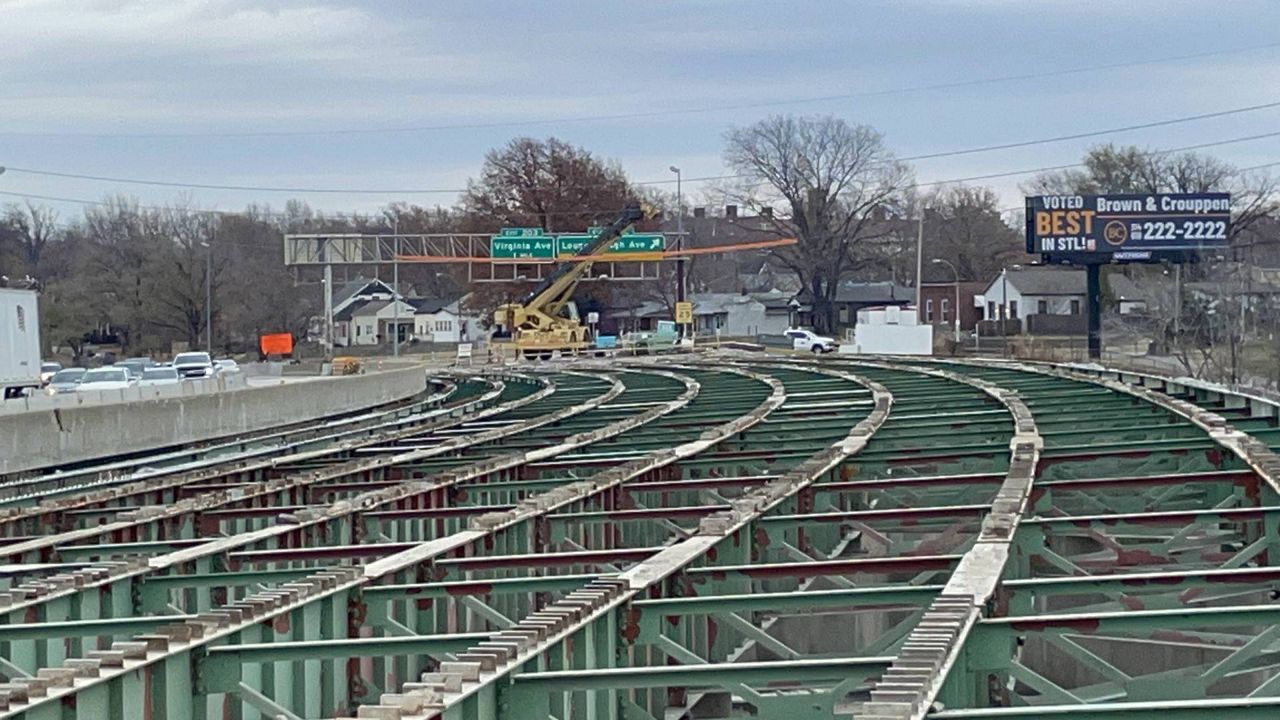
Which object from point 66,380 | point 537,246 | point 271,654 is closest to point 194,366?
point 66,380

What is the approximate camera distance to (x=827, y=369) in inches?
1925

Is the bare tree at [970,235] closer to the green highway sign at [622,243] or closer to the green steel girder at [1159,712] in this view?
the green highway sign at [622,243]

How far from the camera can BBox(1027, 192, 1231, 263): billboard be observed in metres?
81.2

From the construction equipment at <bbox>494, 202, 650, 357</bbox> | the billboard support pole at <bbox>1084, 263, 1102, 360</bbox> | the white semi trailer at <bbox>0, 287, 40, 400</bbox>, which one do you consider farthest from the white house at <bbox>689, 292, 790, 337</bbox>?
the white semi trailer at <bbox>0, 287, 40, 400</bbox>

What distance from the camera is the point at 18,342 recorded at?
160 ft

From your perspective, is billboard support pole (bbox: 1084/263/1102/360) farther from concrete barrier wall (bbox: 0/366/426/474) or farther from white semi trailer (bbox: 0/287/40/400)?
white semi trailer (bbox: 0/287/40/400)

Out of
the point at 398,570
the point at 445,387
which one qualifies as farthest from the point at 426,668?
the point at 445,387

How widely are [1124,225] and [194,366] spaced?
35.7 metres

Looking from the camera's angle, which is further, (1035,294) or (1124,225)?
(1035,294)

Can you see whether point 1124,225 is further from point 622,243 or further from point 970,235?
point 970,235

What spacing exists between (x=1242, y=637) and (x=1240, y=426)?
328 inches

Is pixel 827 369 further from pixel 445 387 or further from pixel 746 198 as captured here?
pixel 746 198

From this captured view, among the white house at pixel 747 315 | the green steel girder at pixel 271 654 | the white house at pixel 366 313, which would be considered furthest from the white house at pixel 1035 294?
the green steel girder at pixel 271 654

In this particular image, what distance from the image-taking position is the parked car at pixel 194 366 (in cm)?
6925
